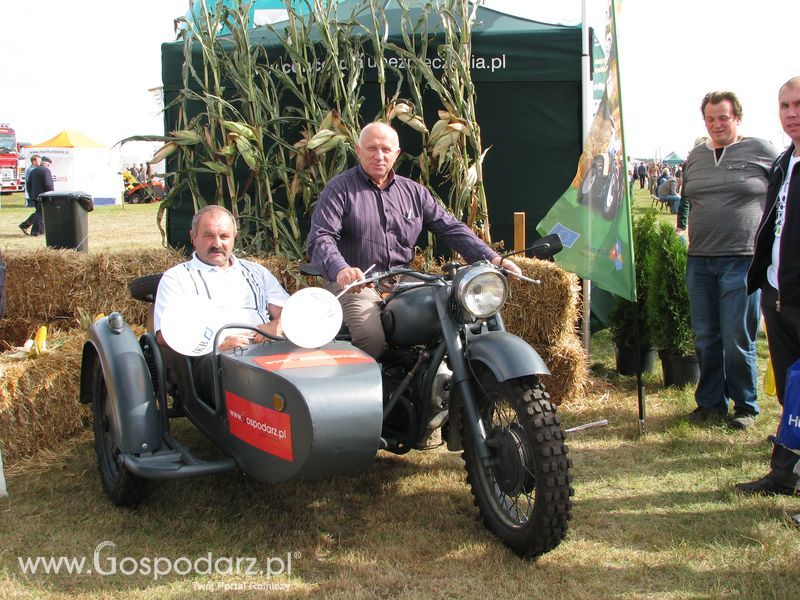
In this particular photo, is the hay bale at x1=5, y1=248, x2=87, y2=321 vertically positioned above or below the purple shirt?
below

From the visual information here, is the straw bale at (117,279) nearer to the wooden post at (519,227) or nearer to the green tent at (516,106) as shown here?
the green tent at (516,106)

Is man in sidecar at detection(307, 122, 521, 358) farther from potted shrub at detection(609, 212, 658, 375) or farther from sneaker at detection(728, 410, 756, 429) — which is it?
potted shrub at detection(609, 212, 658, 375)

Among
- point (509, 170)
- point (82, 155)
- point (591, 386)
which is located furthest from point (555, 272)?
point (82, 155)

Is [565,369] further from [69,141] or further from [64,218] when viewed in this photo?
[69,141]

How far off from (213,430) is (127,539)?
1.70ft

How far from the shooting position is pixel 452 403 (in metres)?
2.87

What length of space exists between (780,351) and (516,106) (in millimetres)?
3364

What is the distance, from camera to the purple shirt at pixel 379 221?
351 centimetres

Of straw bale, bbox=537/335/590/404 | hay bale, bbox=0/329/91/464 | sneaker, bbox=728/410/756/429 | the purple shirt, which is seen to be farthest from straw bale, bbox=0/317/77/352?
sneaker, bbox=728/410/756/429

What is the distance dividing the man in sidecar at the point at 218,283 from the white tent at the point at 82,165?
75.5 feet

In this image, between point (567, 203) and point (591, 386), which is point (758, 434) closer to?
point (591, 386)

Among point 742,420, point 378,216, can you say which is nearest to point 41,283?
point 378,216

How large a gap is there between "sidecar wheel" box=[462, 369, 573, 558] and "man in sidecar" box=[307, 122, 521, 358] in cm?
84

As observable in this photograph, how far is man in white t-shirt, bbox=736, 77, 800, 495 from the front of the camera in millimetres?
2959
